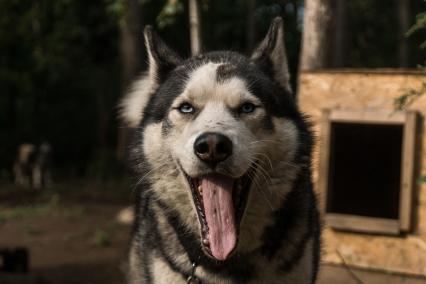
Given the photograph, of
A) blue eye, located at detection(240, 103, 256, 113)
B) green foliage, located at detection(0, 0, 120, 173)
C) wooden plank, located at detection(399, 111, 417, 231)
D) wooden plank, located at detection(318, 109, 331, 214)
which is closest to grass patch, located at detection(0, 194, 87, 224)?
green foliage, located at detection(0, 0, 120, 173)

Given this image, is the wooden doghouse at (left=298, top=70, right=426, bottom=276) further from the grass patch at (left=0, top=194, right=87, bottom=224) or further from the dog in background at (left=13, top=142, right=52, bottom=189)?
the dog in background at (left=13, top=142, right=52, bottom=189)

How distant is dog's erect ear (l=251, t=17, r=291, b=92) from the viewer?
13.2 feet

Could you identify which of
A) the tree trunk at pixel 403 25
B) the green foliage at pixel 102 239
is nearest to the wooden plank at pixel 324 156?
the green foliage at pixel 102 239

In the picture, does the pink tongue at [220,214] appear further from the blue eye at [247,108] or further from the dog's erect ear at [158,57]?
the dog's erect ear at [158,57]

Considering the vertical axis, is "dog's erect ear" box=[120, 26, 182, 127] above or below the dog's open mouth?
above

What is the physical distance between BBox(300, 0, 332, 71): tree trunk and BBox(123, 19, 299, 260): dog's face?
4.47 m

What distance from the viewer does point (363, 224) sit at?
7.38 meters

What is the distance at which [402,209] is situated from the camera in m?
7.14

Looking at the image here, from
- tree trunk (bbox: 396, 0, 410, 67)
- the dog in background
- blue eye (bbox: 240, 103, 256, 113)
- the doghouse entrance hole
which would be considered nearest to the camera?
blue eye (bbox: 240, 103, 256, 113)

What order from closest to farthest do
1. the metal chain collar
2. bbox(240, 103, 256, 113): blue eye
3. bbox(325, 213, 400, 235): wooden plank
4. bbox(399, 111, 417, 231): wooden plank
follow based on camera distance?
bbox(240, 103, 256, 113): blue eye < the metal chain collar < bbox(399, 111, 417, 231): wooden plank < bbox(325, 213, 400, 235): wooden plank

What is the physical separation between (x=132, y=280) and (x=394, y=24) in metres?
24.1

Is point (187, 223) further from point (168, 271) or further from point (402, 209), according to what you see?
point (402, 209)

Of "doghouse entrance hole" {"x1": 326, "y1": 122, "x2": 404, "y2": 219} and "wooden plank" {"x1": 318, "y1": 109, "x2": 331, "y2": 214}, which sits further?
"doghouse entrance hole" {"x1": 326, "y1": 122, "x2": 404, "y2": 219}

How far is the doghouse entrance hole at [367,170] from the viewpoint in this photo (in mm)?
8867
